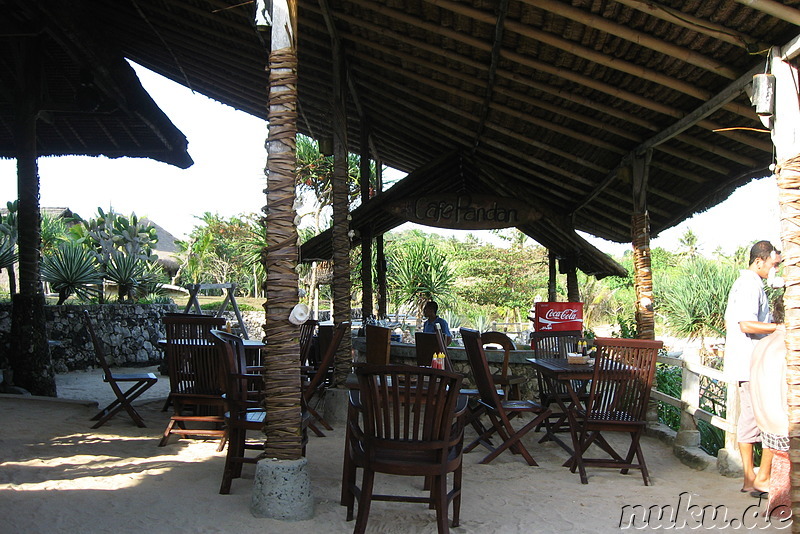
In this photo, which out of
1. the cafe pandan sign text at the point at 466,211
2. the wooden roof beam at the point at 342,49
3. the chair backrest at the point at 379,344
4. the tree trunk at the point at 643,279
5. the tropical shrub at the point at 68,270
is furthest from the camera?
the tropical shrub at the point at 68,270

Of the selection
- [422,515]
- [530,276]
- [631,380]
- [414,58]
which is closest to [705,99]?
[631,380]

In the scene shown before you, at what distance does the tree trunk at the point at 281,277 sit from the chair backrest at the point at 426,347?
3118 mm

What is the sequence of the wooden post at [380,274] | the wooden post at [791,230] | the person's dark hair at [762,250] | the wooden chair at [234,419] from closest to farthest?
the wooden post at [791,230] < the wooden chair at [234,419] < the person's dark hair at [762,250] < the wooden post at [380,274]

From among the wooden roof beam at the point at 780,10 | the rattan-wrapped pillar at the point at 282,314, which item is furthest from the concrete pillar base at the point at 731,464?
the rattan-wrapped pillar at the point at 282,314

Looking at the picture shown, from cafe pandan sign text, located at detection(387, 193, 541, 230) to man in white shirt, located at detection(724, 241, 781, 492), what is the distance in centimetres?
503

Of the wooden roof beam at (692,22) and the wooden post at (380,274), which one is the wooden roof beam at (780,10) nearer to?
the wooden roof beam at (692,22)

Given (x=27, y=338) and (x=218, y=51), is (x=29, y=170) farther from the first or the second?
(x=218, y=51)

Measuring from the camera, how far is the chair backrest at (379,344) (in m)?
6.03

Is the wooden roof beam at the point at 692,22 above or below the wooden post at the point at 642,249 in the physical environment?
above

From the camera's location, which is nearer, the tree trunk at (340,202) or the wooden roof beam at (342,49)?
the wooden roof beam at (342,49)

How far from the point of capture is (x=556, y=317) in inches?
363

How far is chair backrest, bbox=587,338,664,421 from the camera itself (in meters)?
4.59

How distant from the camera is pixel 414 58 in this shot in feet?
22.1

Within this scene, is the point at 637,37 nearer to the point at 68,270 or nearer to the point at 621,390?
the point at 621,390
